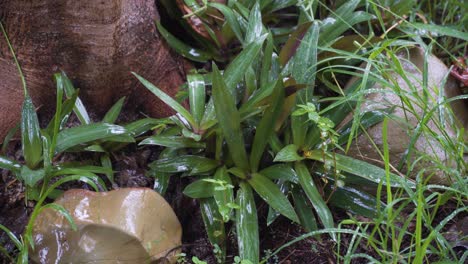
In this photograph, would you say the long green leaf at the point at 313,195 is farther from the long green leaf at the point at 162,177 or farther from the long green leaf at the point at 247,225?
the long green leaf at the point at 162,177

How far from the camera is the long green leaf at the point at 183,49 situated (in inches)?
91.0

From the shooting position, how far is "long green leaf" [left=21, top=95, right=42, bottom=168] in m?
Result: 1.91

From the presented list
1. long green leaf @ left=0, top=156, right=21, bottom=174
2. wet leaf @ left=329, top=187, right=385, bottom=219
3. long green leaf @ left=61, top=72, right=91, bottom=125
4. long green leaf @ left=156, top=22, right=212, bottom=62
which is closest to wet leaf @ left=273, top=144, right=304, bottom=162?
wet leaf @ left=329, top=187, right=385, bottom=219

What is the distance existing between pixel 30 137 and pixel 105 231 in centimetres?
47

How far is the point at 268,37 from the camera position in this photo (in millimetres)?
2162

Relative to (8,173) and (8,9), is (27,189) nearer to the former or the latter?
(8,173)

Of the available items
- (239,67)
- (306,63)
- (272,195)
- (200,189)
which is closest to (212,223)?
(200,189)

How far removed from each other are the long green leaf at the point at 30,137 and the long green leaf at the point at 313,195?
3.21ft

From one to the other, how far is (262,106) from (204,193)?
1.33ft

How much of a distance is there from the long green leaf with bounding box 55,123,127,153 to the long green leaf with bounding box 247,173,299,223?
1.85 feet

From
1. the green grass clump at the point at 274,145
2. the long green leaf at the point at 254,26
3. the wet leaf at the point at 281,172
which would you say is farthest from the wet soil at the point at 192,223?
the long green leaf at the point at 254,26

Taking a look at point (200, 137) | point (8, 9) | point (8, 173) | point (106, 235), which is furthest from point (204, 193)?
point (8, 9)

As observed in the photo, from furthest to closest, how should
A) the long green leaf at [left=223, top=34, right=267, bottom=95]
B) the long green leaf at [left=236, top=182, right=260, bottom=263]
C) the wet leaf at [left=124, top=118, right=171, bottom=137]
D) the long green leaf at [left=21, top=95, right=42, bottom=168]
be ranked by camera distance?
1. the wet leaf at [left=124, top=118, right=171, bottom=137]
2. the long green leaf at [left=223, top=34, right=267, bottom=95]
3. the long green leaf at [left=21, top=95, right=42, bottom=168]
4. the long green leaf at [left=236, top=182, right=260, bottom=263]

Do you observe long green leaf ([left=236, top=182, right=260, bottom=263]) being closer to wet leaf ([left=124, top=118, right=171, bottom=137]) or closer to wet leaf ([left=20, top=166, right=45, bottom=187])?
wet leaf ([left=124, top=118, right=171, bottom=137])
